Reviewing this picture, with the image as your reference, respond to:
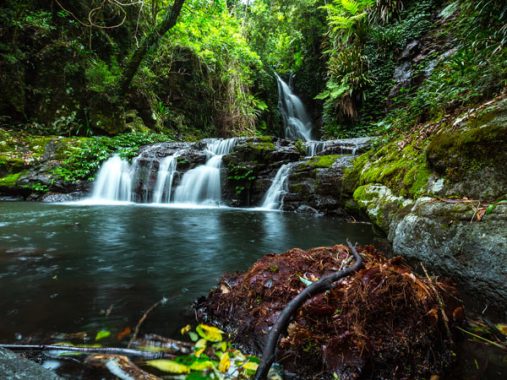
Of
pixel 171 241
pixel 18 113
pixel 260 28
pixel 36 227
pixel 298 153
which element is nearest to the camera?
pixel 171 241

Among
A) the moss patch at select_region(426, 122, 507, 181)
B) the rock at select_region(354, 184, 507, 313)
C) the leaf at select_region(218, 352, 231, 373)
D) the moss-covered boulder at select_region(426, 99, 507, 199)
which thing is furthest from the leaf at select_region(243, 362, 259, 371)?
the moss patch at select_region(426, 122, 507, 181)

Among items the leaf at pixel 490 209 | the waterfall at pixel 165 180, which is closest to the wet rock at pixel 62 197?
the waterfall at pixel 165 180

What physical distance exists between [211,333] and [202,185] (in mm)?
8395

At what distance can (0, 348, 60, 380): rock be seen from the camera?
1026 millimetres

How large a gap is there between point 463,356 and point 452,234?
3.07 feet

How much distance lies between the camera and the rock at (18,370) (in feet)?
3.37

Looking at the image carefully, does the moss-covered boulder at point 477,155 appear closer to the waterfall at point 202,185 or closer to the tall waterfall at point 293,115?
the waterfall at point 202,185

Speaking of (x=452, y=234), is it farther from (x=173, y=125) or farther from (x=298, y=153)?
(x=173, y=125)

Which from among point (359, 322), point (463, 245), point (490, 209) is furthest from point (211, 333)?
point (490, 209)

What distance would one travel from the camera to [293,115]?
1922cm

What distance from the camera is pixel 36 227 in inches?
200

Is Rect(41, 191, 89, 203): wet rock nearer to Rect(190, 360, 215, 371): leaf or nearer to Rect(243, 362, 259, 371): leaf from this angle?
Rect(190, 360, 215, 371): leaf

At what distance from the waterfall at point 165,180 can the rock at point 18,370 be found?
901 centimetres

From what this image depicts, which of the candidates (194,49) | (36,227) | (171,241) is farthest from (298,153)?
(194,49)
